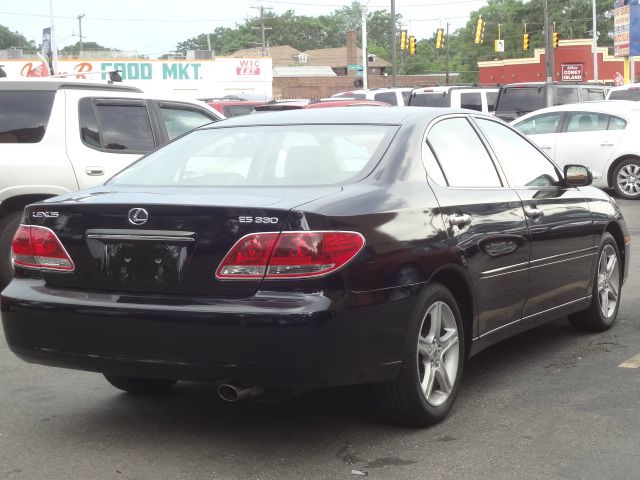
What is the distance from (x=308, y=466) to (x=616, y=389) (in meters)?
1.99

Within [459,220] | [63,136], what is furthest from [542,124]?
[459,220]

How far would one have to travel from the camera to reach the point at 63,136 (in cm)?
891

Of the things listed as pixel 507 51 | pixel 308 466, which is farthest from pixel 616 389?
pixel 507 51

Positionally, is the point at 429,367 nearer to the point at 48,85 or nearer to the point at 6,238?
the point at 6,238

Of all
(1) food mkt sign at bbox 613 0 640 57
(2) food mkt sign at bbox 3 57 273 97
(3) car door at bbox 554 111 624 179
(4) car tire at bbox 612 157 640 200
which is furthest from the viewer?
(2) food mkt sign at bbox 3 57 273 97

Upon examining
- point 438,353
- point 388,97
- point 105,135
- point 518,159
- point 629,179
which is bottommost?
point 629,179

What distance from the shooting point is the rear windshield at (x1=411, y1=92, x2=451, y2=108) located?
88.2 feet

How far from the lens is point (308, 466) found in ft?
14.6

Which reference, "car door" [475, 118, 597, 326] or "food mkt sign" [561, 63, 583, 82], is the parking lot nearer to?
"car door" [475, 118, 597, 326]

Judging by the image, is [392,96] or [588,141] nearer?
[588,141]

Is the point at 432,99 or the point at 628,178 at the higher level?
the point at 432,99

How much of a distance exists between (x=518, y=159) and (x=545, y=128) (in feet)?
40.8

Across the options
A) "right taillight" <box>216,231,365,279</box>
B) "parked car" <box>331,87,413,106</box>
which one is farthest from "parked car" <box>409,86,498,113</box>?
"right taillight" <box>216,231,365,279</box>

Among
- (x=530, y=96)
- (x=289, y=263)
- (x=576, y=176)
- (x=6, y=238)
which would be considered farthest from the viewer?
(x=530, y=96)
